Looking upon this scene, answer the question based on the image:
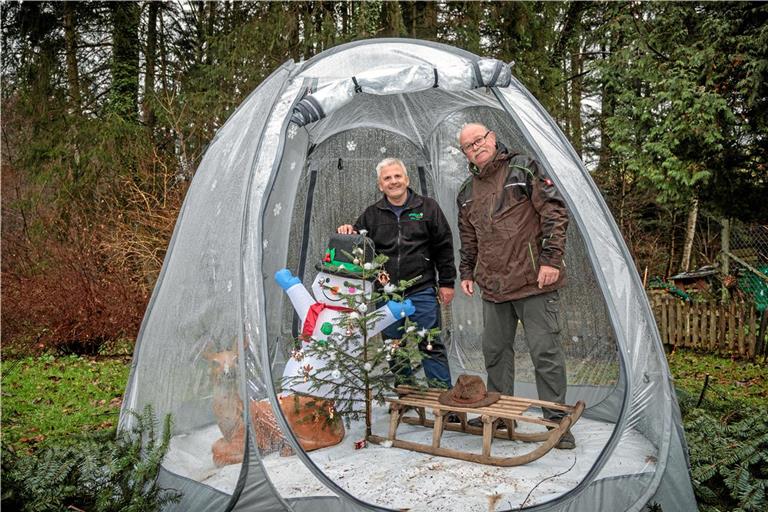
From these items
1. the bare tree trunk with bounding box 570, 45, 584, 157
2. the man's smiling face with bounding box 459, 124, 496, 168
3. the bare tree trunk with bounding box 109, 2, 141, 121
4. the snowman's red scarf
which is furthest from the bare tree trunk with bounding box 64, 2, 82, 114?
the man's smiling face with bounding box 459, 124, 496, 168

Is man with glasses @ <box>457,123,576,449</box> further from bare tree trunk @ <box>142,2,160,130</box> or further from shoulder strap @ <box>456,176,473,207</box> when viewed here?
bare tree trunk @ <box>142,2,160,130</box>

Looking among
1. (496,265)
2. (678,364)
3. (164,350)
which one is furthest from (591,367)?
(678,364)

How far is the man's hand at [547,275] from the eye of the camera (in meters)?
3.23

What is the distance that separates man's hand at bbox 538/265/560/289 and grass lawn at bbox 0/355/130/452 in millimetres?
2573

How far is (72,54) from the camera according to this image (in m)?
10.1

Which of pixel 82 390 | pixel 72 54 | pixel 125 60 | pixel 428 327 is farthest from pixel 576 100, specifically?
pixel 82 390

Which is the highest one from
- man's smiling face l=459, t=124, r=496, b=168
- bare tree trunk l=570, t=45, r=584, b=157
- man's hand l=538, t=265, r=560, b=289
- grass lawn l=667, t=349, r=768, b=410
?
bare tree trunk l=570, t=45, r=584, b=157

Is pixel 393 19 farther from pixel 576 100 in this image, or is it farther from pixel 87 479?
pixel 87 479

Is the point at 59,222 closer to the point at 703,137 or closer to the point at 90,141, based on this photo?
the point at 90,141

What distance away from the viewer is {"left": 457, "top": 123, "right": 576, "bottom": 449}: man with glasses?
327 cm

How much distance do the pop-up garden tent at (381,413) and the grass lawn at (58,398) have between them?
1207 millimetres

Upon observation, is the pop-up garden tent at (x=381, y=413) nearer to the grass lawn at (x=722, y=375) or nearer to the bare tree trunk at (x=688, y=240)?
the grass lawn at (x=722, y=375)

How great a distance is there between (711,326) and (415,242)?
15.9ft

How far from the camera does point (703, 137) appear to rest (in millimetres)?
6508
